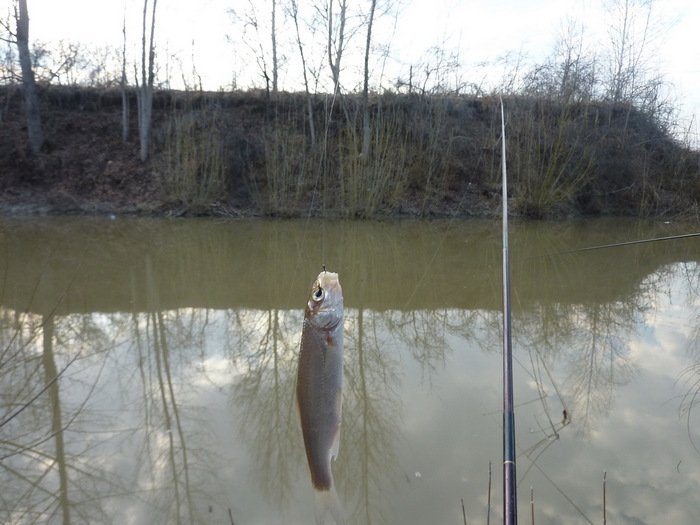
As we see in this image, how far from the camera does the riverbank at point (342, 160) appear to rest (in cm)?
1362

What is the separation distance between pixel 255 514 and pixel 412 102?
16.7 metres

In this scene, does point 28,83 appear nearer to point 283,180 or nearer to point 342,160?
point 283,180

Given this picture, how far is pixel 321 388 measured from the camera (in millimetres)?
1314

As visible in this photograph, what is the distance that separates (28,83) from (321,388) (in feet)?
57.9

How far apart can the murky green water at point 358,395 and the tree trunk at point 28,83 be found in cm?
1043

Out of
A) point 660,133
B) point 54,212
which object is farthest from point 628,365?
point 660,133

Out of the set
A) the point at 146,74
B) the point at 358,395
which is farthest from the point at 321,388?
the point at 146,74

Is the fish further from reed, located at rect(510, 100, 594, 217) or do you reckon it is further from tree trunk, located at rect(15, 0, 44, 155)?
tree trunk, located at rect(15, 0, 44, 155)

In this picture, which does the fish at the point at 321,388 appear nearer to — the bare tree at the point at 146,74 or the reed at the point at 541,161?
the reed at the point at 541,161

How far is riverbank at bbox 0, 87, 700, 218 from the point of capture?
13625mm

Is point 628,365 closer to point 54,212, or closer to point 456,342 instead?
point 456,342

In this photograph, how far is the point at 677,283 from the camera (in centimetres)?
687

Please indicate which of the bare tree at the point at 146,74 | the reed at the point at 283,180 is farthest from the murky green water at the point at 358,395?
the bare tree at the point at 146,74

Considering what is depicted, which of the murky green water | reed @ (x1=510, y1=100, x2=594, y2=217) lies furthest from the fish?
reed @ (x1=510, y1=100, x2=594, y2=217)
